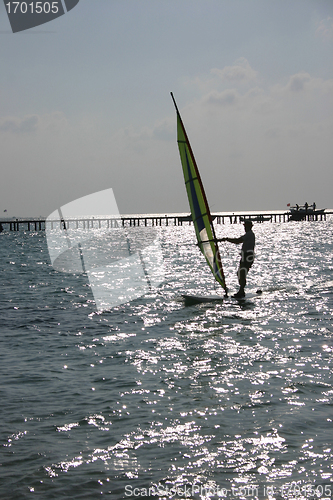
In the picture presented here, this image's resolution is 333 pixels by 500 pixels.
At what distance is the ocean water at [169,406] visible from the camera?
213 inches

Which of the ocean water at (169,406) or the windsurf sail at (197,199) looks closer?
the ocean water at (169,406)

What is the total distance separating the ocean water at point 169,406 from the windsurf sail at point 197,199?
2.10 metres

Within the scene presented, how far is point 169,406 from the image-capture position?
747cm

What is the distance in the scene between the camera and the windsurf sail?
14711 millimetres

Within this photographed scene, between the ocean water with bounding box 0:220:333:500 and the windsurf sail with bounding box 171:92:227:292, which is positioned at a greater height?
the windsurf sail with bounding box 171:92:227:292

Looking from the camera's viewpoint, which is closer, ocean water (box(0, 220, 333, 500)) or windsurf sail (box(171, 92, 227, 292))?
ocean water (box(0, 220, 333, 500))

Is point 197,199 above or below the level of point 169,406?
above

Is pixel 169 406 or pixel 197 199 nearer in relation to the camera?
pixel 169 406

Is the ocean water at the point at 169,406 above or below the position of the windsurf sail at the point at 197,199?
below

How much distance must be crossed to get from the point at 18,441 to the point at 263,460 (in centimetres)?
308

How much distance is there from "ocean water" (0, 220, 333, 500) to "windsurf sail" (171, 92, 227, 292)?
210 cm

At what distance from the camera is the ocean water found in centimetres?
541

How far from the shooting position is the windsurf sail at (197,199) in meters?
14.7

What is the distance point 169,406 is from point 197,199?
8738 mm
